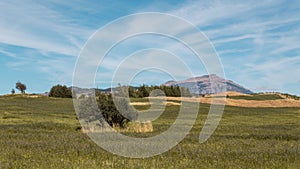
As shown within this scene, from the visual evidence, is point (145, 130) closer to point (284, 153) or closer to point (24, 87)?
point (284, 153)

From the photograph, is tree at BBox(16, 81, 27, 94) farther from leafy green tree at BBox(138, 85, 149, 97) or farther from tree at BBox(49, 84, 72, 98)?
leafy green tree at BBox(138, 85, 149, 97)

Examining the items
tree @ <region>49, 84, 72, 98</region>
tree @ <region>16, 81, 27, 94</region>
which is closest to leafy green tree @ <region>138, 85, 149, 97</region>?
tree @ <region>49, 84, 72, 98</region>

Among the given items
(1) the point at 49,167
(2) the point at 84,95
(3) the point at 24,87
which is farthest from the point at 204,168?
(3) the point at 24,87

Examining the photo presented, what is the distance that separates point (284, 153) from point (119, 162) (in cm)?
677

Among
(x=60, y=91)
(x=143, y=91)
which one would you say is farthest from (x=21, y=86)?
(x=143, y=91)

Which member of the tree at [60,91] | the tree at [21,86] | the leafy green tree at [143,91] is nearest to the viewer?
the leafy green tree at [143,91]

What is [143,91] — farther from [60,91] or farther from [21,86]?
[21,86]

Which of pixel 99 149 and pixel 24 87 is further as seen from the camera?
pixel 24 87

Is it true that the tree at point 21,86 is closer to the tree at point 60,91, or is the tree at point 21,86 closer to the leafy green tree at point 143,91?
the tree at point 60,91

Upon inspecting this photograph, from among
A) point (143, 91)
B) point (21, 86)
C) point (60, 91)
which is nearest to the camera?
point (143, 91)

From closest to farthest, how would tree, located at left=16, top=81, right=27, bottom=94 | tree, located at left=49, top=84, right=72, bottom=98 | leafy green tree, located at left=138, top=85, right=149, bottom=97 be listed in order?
leafy green tree, located at left=138, top=85, right=149, bottom=97, tree, located at left=49, top=84, right=72, bottom=98, tree, located at left=16, top=81, right=27, bottom=94

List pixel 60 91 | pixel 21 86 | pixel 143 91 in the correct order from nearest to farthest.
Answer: pixel 143 91 → pixel 60 91 → pixel 21 86

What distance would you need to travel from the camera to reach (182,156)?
1396cm

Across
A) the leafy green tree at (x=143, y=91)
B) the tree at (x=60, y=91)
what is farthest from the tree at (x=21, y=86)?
the leafy green tree at (x=143, y=91)
